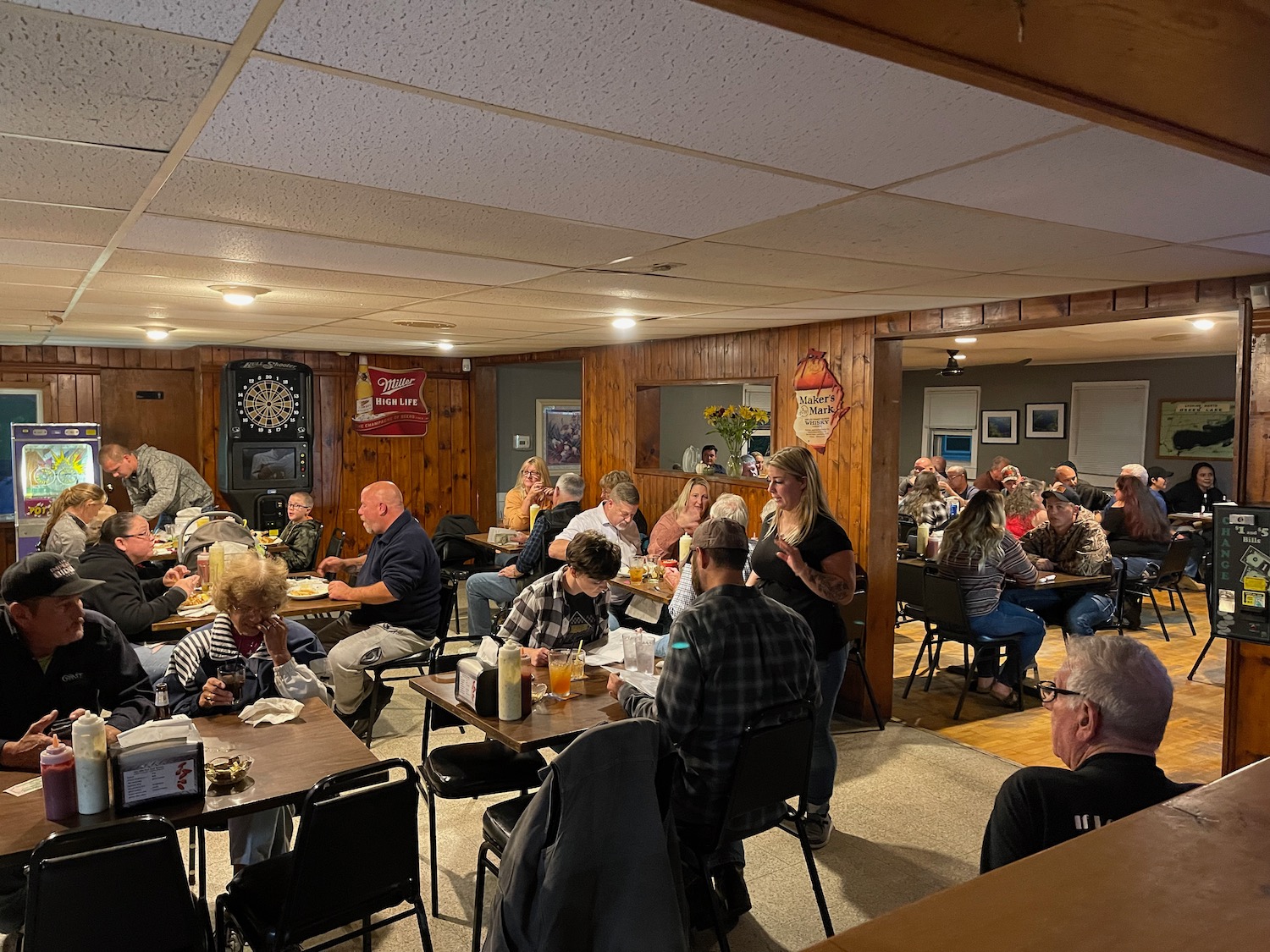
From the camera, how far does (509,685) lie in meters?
2.87

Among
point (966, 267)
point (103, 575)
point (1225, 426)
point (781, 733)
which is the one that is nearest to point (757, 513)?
point (966, 267)

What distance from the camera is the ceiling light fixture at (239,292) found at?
13.0 feet

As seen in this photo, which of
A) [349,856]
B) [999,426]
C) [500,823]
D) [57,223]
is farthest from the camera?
[999,426]

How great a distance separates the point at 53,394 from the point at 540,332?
5124 mm

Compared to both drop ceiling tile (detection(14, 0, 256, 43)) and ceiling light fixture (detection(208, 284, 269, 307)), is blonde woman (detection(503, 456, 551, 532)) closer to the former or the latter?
ceiling light fixture (detection(208, 284, 269, 307))

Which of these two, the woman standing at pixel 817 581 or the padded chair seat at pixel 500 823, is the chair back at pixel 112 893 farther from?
the woman standing at pixel 817 581

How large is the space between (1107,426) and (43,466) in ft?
36.6

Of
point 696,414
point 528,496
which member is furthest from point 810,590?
point 696,414

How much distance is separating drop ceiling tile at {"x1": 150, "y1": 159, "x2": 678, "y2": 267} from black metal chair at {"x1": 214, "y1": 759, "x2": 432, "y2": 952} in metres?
1.46

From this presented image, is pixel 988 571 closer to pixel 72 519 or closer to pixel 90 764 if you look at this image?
pixel 90 764

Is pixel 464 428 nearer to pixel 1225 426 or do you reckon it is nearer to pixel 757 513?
pixel 757 513

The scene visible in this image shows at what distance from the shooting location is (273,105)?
1.52 metres

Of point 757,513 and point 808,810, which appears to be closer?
point 808,810

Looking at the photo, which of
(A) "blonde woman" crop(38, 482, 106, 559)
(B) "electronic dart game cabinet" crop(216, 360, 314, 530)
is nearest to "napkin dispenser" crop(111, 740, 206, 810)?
(A) "blonde woman" crop(38, 482, 106, 559)
